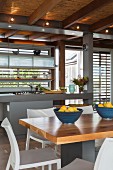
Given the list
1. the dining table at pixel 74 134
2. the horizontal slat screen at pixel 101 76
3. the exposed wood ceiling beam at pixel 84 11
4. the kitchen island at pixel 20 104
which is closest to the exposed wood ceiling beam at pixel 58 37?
the exposed wood ceiling beam at pixel 84 11

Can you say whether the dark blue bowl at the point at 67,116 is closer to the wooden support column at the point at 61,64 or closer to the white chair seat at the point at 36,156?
the white chair seat at the point at 36,156

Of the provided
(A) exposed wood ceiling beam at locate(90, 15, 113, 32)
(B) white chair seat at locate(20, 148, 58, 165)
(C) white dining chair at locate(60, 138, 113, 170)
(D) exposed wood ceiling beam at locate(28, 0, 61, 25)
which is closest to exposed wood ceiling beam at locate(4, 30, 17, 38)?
(D) exposed wood ceiling beam at locate(28, 0, 61, 25)

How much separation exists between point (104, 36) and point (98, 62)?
2.81 m

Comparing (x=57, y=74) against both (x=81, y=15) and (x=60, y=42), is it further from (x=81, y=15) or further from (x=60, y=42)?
(x=81, y=15)

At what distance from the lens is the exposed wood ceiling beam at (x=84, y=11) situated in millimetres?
5151

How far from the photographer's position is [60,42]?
8945mm

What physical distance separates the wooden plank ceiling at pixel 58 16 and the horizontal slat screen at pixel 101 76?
8.96 ft

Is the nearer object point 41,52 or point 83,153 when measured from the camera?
point 83,153

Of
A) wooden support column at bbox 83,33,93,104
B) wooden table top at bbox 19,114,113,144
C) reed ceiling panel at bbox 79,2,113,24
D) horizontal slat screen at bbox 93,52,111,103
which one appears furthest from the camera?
horizontal slat screen at bbox 93,52,111,103

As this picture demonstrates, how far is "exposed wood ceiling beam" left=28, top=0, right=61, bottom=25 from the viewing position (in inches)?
187

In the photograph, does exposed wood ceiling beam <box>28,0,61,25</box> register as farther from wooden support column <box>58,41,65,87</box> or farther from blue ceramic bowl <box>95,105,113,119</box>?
wooden support column <box>58,41,65,87</box>

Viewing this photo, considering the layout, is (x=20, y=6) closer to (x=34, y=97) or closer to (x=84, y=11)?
(x=84, y=11)

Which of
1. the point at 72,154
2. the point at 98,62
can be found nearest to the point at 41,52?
the point at 98,62

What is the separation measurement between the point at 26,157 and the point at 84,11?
13.7ft
